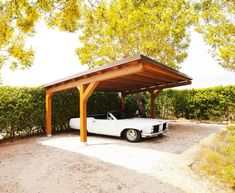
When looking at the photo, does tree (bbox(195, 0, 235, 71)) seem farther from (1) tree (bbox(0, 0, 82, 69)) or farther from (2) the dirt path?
(2) the dirt path

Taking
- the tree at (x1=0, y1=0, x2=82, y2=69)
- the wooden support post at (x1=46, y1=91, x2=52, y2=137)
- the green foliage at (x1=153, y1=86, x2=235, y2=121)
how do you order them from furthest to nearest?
the green foliage at (x1=153, y1=86, x2=235, y2=121), the wooden support post at (x1=46, y1=91, x2=52, y2=137), the tree at (x1=0, y1=0, x2=82, y2=69)

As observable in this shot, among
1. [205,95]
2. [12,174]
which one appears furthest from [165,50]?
[12,174]

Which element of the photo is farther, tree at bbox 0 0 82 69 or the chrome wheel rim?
the chrome wheel rim

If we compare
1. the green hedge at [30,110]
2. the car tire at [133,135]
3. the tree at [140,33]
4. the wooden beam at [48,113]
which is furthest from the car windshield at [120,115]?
the tree at [140,33]

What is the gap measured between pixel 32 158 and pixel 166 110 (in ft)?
41.0

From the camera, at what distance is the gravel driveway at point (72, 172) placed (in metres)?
4.43

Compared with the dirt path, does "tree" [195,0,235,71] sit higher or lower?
higher

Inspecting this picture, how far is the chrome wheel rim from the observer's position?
8852 mm

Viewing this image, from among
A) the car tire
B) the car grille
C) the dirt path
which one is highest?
the car grille

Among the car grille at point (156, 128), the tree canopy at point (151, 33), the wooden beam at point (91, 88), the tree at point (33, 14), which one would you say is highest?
the tree canopy at point (151, 33)

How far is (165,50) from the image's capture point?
51.9 ft

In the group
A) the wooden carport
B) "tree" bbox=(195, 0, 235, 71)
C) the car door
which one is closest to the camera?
the wooden carport

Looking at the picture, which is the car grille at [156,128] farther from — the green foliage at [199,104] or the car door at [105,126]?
the green foliage at [199,104]

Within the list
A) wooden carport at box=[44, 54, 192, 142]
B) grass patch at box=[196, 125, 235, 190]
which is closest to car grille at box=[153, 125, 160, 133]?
wooden carport at box=[44, 54, 192, 142]
